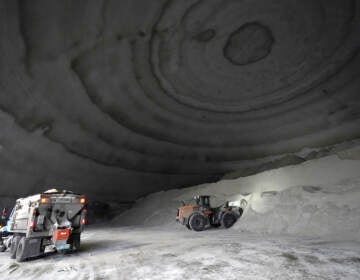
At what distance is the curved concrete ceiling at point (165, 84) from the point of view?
8.33 metres

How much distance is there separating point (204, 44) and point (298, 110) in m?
7.30

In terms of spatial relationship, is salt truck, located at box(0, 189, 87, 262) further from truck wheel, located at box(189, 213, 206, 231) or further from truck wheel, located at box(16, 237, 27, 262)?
truck wheel, located at box(189, 213, 206, 231)

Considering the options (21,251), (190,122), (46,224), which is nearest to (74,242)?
(46,224)

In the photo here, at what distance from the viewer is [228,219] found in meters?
12.5

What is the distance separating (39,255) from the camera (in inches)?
264

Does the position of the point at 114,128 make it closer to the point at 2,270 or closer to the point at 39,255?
the point at 39,255

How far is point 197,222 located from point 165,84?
22.9 ft

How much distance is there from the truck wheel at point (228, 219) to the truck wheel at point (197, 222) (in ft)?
3.15

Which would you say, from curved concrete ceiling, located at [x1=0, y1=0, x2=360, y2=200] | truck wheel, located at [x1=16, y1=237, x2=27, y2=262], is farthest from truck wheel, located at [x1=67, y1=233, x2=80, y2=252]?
curved concrete ceiling, located at [x1=0, y1=0, x2=360, y2=200]

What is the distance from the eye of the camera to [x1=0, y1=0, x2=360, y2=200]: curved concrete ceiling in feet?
27.3

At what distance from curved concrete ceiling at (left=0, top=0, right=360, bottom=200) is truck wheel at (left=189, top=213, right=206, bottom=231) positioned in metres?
5.66

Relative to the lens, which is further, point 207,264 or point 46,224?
point 46,224

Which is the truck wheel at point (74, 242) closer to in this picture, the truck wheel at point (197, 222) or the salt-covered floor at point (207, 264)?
the salt-covered floor at point (207, 264)

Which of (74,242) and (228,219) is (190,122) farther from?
(74,242)
